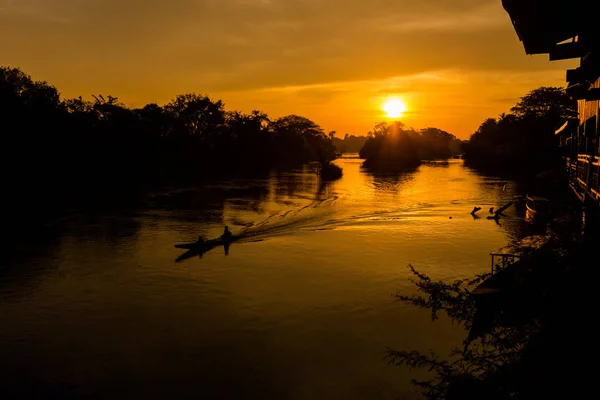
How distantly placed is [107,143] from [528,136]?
107384 millimetres

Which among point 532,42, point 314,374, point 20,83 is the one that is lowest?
point 314,374

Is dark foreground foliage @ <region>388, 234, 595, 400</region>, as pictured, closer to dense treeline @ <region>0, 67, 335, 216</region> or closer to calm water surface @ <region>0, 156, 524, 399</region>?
calm water surface @ <region>0, 156, 524, 399</region>

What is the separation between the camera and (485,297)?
34.0 ft

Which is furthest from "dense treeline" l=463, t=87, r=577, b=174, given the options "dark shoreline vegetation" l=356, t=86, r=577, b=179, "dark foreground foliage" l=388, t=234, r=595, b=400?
"dark foreground foliage" l=388, t=234, r=595, b=400

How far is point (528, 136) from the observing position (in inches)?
4919

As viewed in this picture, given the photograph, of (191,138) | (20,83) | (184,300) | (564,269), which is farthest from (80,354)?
(191,138)

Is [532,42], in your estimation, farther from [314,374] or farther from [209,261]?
[209,261]

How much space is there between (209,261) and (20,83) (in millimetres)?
67327

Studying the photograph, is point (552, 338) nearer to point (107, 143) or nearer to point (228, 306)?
point (228, 306)

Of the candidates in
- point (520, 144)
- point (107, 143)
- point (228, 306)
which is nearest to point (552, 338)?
point (228, 306)

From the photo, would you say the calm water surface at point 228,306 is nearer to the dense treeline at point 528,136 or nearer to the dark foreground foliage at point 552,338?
the dark foreground foliage at point 552,338

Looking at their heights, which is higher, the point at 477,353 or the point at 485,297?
the point at 485,297

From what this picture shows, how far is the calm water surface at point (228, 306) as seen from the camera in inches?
613

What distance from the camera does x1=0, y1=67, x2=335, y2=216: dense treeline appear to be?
68.8 metres
